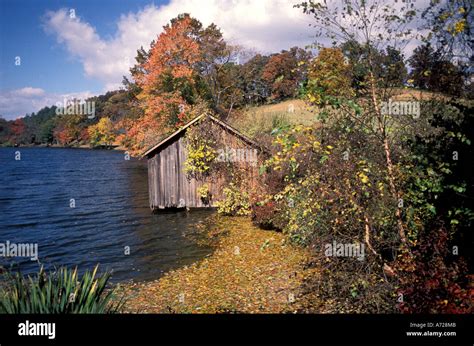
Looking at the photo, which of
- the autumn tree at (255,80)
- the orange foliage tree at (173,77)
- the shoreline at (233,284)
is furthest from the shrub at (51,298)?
the autumn tree at (255,80)

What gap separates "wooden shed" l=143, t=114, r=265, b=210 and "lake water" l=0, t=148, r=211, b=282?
0.98 meters

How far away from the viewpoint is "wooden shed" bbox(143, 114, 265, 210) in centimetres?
2192

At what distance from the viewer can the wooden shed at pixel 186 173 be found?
21.9 metres

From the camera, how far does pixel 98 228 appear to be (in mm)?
20875

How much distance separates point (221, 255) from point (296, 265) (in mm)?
3815

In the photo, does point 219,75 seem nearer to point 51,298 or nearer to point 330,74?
point 330,74

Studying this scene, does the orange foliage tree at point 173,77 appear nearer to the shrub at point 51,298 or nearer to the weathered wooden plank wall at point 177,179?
the weathered wooden plank wall at point 177,179

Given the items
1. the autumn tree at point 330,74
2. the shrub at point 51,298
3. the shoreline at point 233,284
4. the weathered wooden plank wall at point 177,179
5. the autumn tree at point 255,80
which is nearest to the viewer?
the shrub at point 51,298

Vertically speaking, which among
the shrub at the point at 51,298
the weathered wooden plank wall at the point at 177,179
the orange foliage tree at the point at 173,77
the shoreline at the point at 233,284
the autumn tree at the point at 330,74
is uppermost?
the orange foliage tree at the point at 173,77

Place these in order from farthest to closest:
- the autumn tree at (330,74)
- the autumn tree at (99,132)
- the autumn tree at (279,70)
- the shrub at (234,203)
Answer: the autumn tree at (99,132)
the autumn tree at (279,70)
the shrub at (234,203)
the autumn tree at (330,74)

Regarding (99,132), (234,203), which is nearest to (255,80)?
(234,203)

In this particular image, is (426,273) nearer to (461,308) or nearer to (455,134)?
(461,308)

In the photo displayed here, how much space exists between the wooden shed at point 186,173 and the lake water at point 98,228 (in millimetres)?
976
